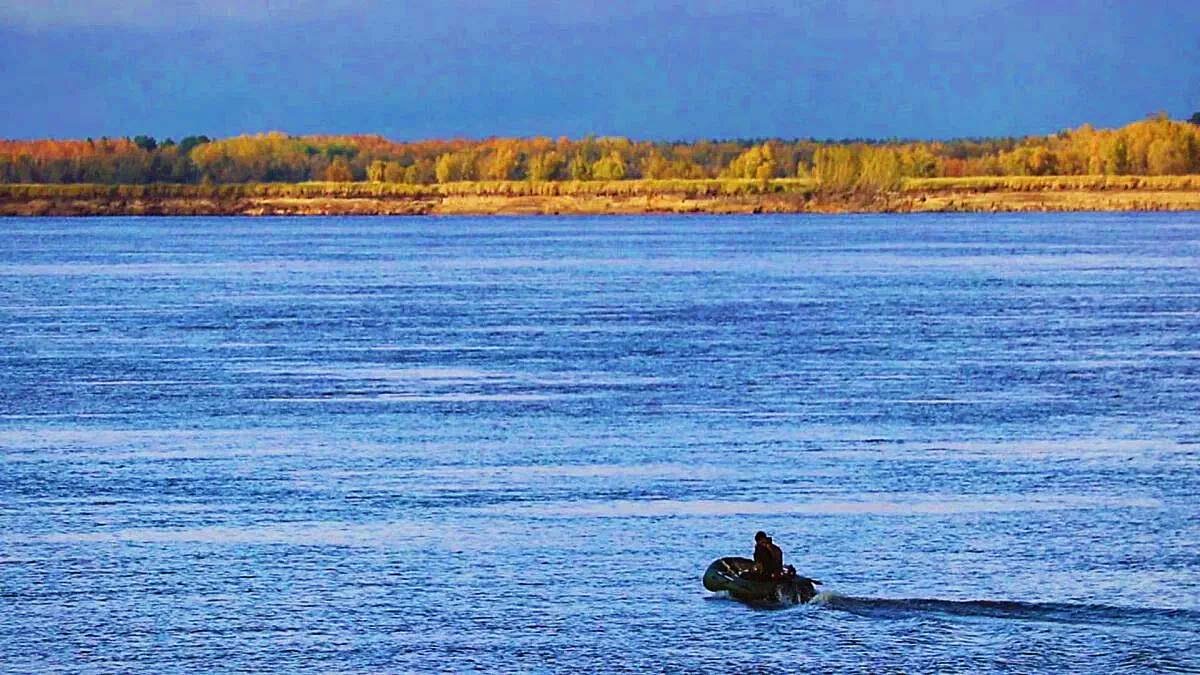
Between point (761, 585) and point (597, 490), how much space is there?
26.7 feet

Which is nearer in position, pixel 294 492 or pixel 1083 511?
pixel 1083 511

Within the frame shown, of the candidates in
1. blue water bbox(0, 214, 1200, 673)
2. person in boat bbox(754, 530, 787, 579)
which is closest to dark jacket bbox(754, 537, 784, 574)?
person in boat bbox(754, 530, 787, 579)

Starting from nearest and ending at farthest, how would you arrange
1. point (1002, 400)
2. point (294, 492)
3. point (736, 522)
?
point (736, 522) < point (294, 492) < point (1002, 400)

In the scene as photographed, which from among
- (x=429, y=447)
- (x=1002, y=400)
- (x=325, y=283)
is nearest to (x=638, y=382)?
(x=1002, y=400)

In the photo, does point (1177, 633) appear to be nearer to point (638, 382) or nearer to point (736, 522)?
point (736, 522)

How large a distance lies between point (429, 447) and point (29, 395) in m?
14.0

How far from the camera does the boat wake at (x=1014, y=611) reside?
1065 inches

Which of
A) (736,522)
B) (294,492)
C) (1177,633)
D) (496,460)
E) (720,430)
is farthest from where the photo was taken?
(720,430)

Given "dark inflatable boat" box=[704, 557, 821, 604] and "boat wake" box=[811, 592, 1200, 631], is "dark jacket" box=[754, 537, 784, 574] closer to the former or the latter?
"dark inflatable boat" box=[704, 557, 821, 604]

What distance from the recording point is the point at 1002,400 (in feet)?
158

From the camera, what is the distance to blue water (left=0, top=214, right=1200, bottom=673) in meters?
26.7

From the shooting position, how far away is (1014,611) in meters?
27.7

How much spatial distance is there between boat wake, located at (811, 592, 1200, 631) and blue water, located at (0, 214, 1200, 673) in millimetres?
72

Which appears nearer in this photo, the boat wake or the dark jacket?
the boat wake
